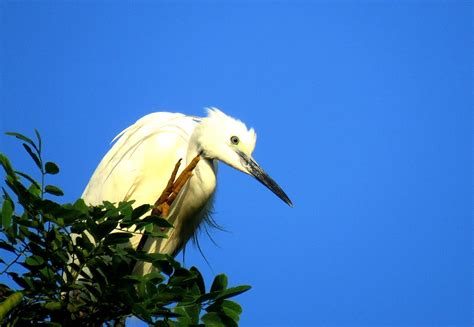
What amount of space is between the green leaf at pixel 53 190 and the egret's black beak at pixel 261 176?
1.93m

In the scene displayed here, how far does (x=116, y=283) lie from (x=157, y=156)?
2.50 metres

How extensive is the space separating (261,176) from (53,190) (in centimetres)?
203

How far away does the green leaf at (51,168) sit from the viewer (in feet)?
7.48

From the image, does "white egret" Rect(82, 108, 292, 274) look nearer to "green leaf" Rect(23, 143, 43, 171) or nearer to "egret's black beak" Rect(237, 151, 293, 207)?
"egret's black beak" Rect(237, 151, 293, 207)

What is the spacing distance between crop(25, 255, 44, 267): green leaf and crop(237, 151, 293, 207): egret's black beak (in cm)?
194

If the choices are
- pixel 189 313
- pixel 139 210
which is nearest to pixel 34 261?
pixel 139 210

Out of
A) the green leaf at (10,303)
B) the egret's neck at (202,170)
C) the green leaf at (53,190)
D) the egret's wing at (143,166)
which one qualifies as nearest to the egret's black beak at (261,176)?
the egret's neck at (202,170)

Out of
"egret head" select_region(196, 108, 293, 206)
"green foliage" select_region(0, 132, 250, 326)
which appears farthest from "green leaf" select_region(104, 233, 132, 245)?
"egret head" select_region(196, 108, 293, 206)

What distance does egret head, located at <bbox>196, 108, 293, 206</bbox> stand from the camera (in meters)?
4.16

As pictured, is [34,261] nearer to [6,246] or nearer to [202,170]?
[6,246]

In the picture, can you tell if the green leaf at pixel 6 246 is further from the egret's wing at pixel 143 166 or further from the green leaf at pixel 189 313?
the egret's wing at pixel 143 166

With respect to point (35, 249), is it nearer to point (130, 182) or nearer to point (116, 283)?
point (116, 283)

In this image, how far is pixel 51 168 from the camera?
2.29 meters

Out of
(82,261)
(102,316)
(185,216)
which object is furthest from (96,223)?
(185,216)
